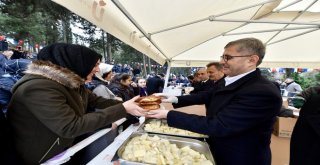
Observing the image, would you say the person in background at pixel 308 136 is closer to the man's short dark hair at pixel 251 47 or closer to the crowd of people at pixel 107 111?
the crowd of people at pixel 107 111

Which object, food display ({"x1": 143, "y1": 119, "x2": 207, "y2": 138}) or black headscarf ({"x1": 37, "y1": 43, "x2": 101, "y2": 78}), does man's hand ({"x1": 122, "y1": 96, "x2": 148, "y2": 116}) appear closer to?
food display ({"x1": 143, "y1": 119, "x2": 207, "y2": 138})

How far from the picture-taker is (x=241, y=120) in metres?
1.43

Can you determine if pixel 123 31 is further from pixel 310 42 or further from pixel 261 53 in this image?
pixel 310 42

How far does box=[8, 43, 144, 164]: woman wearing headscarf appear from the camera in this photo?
4.19 feet

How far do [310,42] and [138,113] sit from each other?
550 cm

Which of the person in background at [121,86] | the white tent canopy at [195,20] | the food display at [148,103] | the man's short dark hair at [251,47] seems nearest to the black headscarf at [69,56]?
the white tent canopy at [195,20]

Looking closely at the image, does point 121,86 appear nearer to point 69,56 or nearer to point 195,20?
point 195,20

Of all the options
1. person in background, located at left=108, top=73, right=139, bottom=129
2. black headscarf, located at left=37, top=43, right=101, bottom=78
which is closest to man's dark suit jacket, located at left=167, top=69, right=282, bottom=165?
black headscarf, located at left=37, top=43, right=101, bottom=78

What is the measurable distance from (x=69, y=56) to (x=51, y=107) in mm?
404

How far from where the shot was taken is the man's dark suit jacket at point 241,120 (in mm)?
1433

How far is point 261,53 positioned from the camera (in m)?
1.65

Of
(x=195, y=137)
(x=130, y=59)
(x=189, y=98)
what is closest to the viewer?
(x=195, y=137)

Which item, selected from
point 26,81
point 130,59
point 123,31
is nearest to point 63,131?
point 26,81

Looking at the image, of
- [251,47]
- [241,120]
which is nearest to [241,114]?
[241,120]
